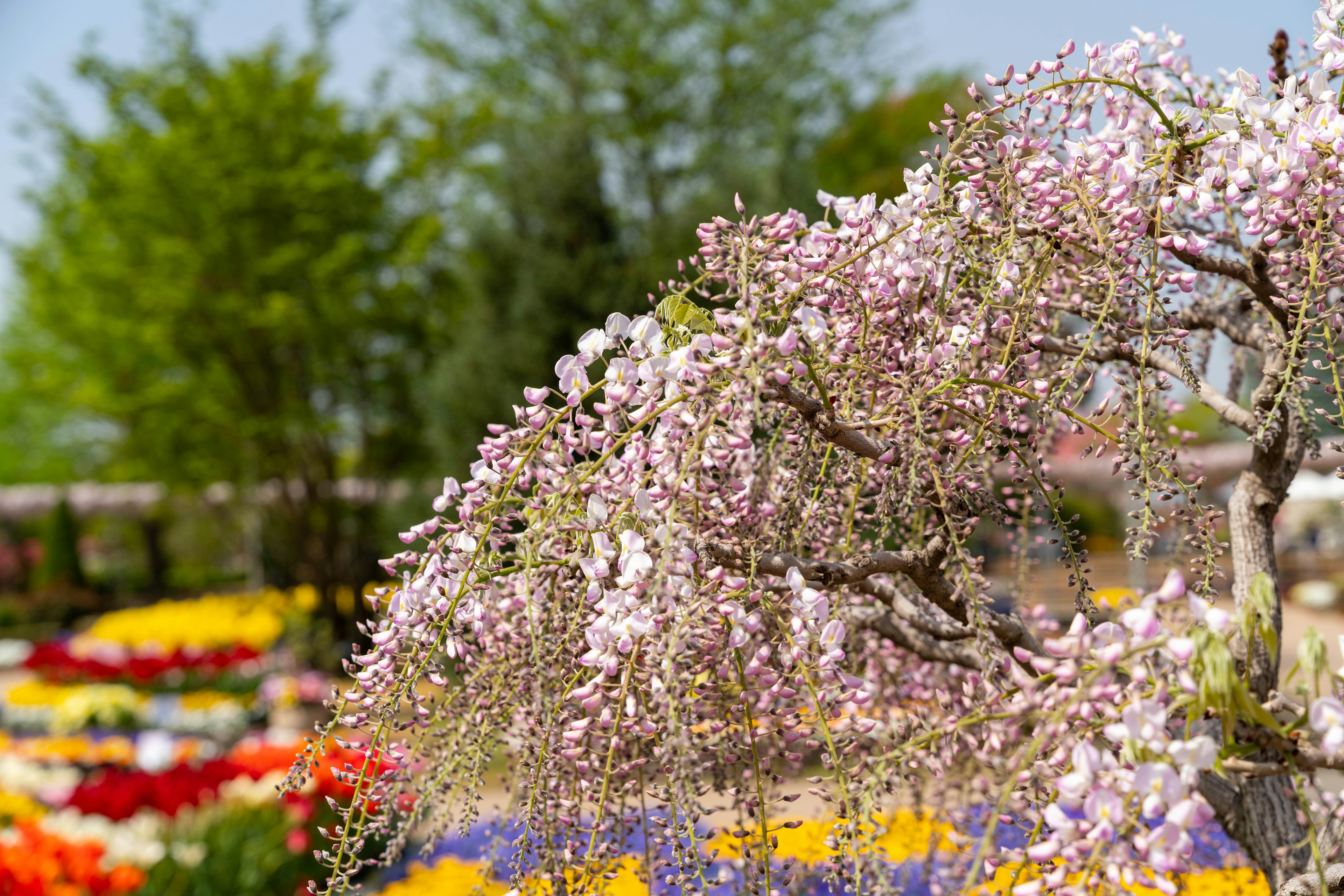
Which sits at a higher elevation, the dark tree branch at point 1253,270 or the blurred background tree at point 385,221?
the blurred background tree at point 385,221

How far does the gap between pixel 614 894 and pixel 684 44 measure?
14.5m

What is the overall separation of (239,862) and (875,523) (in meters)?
2.95

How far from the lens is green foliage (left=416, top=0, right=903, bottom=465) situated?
9.41 metres

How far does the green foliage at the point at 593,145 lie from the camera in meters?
9.41

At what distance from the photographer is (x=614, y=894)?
2297mm

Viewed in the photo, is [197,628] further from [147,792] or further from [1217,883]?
[1217,883]

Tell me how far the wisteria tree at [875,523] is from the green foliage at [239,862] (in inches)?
81.0

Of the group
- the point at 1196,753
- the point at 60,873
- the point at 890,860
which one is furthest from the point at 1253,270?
the point at 60,873

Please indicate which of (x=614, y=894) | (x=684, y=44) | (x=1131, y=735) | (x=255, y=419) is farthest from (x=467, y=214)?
(x=1131, y=735)

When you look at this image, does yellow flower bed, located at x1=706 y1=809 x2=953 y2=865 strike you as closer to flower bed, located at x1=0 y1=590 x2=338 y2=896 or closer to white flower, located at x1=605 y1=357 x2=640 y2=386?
flower bed, located at x1=0 y1=590 x2=338 y2=896

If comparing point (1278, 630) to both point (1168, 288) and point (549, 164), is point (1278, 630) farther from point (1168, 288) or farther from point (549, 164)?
point (549, 164)

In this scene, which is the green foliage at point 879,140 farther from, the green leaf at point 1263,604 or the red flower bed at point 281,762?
the green leaf at point 1263,604

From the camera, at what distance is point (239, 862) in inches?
133

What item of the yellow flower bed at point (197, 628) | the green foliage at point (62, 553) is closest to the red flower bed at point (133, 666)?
the yellow flower bed at point (197, 628)
